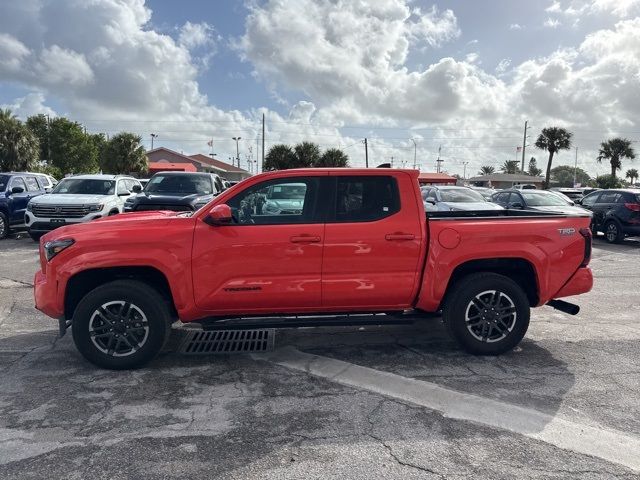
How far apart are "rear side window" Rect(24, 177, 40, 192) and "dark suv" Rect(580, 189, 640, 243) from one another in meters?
16.7

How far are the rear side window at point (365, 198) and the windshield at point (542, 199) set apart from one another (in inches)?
461

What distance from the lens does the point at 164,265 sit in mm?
4410

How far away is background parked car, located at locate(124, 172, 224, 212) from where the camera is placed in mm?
11320

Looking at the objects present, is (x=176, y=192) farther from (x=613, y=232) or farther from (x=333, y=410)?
(x=613, y=232)

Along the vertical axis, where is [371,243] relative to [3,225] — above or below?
above

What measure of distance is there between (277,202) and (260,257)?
57cm

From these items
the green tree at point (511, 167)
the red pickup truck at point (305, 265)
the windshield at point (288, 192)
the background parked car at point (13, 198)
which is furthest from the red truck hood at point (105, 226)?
the green tree at point (511, 167)

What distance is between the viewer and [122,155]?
164 ft

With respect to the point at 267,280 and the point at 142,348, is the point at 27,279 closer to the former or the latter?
the point at 142,348

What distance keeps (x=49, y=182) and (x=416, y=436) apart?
1554cm

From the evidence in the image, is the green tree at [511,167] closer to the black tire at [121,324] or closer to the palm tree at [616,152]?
the palm tree at [616,152]

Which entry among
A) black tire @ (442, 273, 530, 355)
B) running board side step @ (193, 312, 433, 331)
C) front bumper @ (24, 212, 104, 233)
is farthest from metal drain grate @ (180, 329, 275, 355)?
front bumper @ (24, 212, 104, 233)

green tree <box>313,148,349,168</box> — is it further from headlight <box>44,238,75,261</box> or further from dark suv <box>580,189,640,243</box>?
headlight <box>44,238,75,261</box>

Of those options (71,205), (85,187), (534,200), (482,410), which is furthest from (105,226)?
(534,200)
